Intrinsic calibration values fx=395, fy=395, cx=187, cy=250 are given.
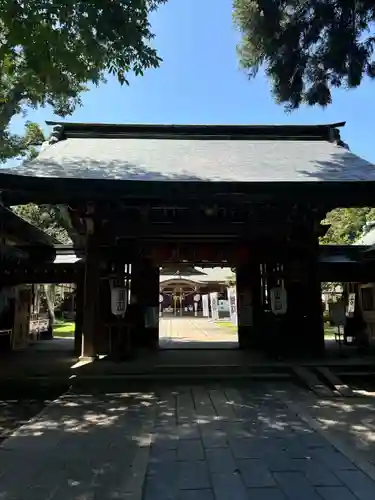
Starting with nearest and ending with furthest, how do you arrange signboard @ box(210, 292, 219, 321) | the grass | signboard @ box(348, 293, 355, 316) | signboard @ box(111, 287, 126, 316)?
signboard @ box(111, 287, 126, 316) < signboard @ box(348, 293, 355, 316) < the grass < signboard @ box(210, 292, 219, 321)

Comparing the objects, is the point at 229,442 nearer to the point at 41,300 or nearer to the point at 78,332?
the point at 78,332

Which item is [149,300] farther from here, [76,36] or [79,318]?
[76,36]

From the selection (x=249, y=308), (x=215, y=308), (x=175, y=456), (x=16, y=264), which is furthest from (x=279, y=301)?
(x=215, y=308)

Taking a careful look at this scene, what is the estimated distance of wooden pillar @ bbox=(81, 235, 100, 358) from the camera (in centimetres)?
816

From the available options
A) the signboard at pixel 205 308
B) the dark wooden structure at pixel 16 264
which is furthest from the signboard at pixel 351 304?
the signboard at pixel 205 308

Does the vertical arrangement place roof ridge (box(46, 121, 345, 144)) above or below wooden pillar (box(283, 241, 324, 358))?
above

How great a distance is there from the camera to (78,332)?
10.2 m

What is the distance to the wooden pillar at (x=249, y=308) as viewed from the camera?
36.2 ft

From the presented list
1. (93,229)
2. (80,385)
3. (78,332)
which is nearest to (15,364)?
(78,332)

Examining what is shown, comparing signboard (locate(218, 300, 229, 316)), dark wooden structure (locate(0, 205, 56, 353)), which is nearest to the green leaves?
dark wooden structure (locate(0, 205, 56, 353))

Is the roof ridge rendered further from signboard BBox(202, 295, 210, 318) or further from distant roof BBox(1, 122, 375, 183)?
signboard BBox(202, 295, 210, 318)

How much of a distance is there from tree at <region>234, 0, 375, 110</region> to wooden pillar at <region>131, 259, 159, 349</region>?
6.07 m

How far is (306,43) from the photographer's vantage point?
6.11m

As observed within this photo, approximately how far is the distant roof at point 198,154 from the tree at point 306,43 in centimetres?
150
